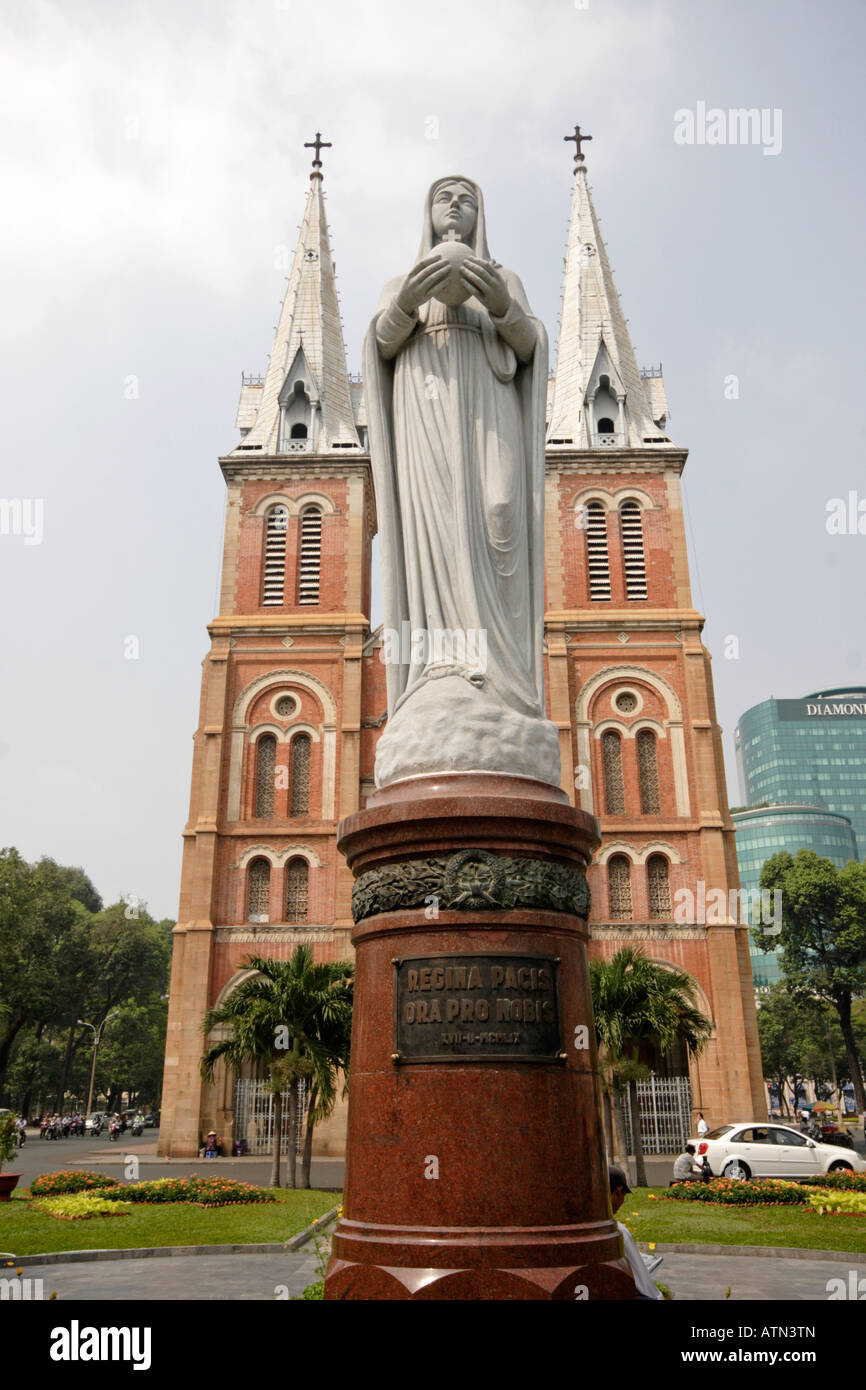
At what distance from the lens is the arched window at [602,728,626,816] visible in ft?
99.7

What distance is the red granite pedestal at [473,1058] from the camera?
4176 mm

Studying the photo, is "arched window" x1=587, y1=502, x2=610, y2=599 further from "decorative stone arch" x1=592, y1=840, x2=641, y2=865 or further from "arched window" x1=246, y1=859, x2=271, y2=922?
"arched window" x1=246, y1=859, x2=271, y2=922

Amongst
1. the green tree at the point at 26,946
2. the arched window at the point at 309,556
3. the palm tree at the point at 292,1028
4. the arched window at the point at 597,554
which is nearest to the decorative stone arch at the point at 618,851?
the arched window at the point at 597,554

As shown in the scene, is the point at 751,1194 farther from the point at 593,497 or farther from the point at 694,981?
the point at 593,497

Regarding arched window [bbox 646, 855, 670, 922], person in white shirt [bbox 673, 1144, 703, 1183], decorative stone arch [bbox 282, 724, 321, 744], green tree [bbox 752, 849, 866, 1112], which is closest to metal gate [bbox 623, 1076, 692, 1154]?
arched window [bbox 646, 855, 670, 922]

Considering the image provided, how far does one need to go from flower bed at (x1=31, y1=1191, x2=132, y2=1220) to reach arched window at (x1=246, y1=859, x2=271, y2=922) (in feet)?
53.6

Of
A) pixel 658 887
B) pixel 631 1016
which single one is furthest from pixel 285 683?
pixel 631 1016

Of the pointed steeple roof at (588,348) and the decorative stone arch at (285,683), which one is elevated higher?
the pointed steeple roof at (588,348)

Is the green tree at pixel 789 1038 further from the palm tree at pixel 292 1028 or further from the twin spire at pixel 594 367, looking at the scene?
the palm tree at pixel 292 1028

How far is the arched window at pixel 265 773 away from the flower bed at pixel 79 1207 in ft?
58.1

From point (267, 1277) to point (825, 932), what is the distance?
37.6 m
